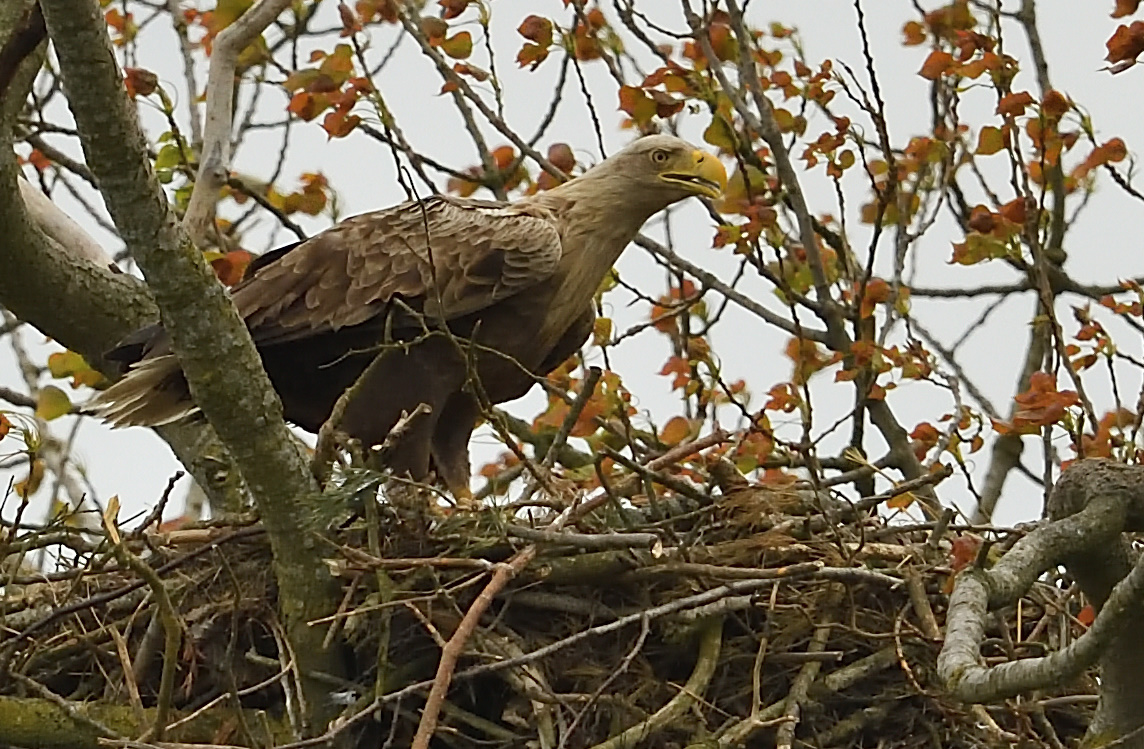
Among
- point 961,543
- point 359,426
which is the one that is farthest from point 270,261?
point 961,543

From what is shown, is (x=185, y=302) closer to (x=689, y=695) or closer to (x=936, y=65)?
(x=689, y=695)

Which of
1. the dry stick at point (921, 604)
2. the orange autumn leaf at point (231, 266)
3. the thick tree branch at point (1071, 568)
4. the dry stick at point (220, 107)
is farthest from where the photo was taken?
the orange autumn leaf at point (231, 266)

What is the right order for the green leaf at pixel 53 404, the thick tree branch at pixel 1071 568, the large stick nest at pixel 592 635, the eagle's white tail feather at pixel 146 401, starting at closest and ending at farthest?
the thick tree branch at pixel 1071 568 < the large stick nest at pixel 592 635 < the eagle's white tail feather at pixel 146 401 < the green leaf at pixel 53 404

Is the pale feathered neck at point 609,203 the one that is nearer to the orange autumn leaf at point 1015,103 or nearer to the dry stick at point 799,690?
the orange autumn leaf at point 1015,103

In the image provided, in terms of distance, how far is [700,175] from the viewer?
6426 mm

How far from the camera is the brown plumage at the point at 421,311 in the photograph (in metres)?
5.82

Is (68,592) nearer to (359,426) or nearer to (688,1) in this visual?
(359,426)

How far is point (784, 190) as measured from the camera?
727 cm

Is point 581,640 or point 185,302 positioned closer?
point 185,302

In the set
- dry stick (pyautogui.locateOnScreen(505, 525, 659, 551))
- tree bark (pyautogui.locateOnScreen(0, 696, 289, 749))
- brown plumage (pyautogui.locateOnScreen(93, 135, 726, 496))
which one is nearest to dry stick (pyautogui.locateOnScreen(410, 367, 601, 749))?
dry stick (pyautogui.locateOnScreen(505, 525, 659, 551))

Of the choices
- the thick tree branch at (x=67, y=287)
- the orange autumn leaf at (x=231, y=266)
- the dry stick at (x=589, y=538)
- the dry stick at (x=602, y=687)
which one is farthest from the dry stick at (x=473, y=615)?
the orange autumn leaf at (x=231, y=266)

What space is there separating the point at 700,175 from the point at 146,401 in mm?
2109

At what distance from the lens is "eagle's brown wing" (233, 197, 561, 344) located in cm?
584

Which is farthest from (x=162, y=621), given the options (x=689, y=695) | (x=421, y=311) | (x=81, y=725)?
(x=421, y=311)
